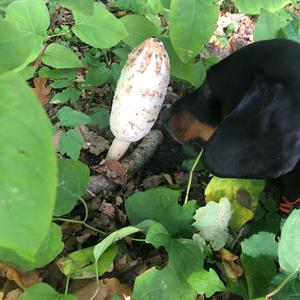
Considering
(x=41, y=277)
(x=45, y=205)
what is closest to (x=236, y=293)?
(x=41, y=277)

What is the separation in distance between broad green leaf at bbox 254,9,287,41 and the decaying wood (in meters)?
0.67

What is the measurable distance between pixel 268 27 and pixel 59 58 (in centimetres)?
86

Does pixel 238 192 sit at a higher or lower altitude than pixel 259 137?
lower

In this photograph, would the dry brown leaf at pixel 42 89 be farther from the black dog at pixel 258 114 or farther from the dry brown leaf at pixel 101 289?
the dry brown leaf at pixel 101 289

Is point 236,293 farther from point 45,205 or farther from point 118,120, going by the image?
point 45,205

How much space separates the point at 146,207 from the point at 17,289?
48 cm

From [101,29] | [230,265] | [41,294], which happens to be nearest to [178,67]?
[101,29]

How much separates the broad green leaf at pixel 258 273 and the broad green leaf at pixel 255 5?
878 mm

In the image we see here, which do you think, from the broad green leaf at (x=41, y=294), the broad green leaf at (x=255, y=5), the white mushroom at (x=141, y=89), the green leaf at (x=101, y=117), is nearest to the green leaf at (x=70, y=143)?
the white mushroom at (x=141, y=89)

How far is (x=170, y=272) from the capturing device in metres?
1.47

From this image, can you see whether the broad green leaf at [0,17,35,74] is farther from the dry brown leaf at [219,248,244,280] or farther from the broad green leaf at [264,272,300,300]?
the dry brown leaf at [219,248,244,280]

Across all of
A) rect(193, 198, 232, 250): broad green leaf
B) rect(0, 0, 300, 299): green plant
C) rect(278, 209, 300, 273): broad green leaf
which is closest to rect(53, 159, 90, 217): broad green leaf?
rect(0, 0, 300, 299): green plant

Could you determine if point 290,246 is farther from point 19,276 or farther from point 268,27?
point 268,27

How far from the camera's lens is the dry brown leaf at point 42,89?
208 centimetres
